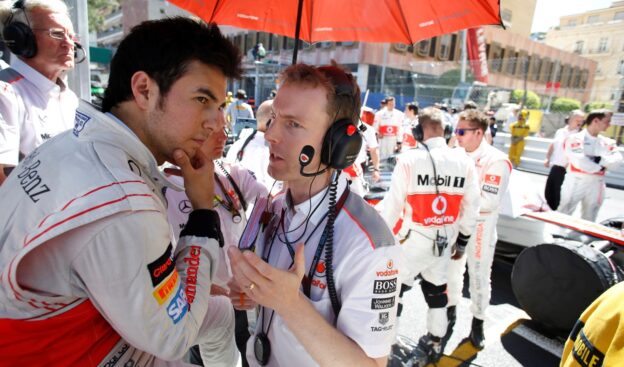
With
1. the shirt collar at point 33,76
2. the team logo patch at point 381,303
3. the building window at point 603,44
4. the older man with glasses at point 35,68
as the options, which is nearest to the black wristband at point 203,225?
the team logo patch at point 381,303

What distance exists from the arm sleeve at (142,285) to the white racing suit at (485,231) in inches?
123

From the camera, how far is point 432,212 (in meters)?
3.12

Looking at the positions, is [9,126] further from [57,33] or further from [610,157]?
[610,157]

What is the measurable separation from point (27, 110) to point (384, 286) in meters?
2.61

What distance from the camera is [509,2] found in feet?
163

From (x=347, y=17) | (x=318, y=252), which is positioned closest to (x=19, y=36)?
(x=347, y=17)

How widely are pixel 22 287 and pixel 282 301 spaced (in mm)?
711

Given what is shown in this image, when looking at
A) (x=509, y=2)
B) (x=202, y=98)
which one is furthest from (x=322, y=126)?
(x=509, y=2)

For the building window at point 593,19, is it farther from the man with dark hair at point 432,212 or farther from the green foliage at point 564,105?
the man with dark hair at point 432,212

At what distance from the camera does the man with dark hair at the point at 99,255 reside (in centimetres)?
94

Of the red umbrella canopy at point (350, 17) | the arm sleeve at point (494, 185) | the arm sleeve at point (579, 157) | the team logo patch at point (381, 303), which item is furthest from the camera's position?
the arm sleeve at point (579, 157)

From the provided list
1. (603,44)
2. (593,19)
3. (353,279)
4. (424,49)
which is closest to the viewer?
(353,279)

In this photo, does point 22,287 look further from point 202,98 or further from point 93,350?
point 202,98

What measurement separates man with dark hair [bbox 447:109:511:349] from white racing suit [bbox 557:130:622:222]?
367cm
